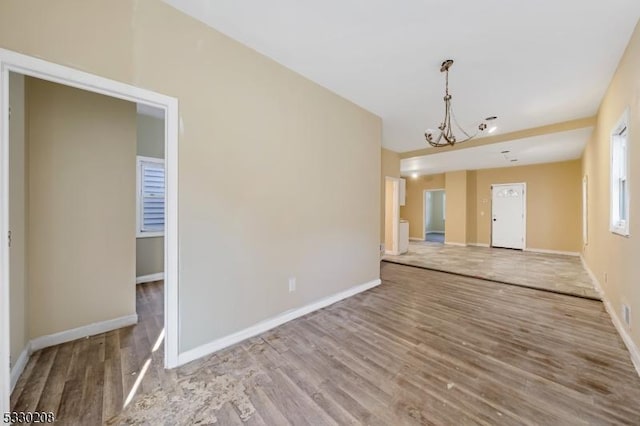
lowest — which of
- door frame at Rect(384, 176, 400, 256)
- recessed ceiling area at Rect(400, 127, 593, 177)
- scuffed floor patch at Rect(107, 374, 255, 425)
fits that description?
scuffed floor patch at Rect(107, 374, 255, 425)

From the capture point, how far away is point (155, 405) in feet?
5.03

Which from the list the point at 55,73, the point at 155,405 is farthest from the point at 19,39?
the point at 155,405

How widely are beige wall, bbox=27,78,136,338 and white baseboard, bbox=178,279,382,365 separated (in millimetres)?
1124

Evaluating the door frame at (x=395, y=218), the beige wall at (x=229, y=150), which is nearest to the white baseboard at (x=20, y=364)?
the beige wall at (x=229, y=150)

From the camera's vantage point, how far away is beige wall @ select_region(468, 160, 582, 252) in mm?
6695

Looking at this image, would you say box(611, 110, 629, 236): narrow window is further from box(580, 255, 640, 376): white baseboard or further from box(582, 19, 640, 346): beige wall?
box(580, 255, 640, 376): white baseboard

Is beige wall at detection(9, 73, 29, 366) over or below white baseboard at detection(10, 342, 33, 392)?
over

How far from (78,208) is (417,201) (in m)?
9.70

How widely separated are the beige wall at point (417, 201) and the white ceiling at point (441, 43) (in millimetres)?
6151

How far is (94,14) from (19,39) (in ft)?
1.41

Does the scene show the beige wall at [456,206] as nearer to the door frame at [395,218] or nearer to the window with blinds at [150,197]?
the door frame at [395,218]

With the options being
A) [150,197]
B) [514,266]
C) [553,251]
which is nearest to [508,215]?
[553,251]

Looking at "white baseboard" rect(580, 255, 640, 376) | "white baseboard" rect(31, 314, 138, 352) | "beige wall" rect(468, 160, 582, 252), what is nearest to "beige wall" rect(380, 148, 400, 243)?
"white baseboard" rect(580, 255, 640, 376)

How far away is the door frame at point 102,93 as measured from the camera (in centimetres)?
131
